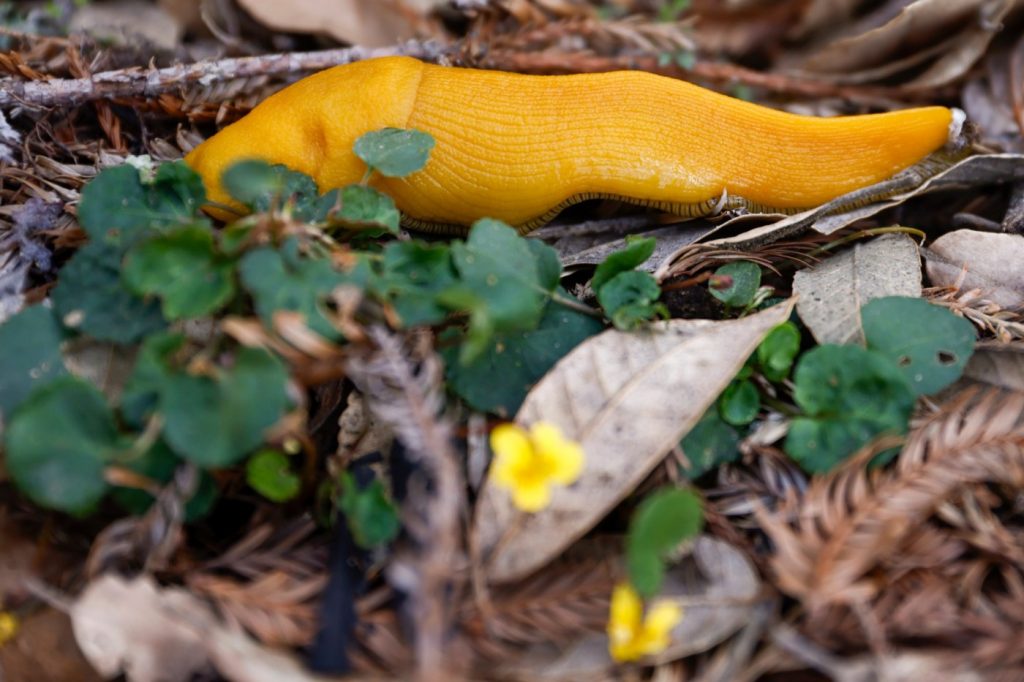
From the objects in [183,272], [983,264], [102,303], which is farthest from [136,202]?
[983,264]

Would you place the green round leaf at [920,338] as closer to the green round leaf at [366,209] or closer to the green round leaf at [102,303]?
the green round leaf at [366,209]

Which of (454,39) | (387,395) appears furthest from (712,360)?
(454,39)

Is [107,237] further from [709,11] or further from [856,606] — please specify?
[709,11]

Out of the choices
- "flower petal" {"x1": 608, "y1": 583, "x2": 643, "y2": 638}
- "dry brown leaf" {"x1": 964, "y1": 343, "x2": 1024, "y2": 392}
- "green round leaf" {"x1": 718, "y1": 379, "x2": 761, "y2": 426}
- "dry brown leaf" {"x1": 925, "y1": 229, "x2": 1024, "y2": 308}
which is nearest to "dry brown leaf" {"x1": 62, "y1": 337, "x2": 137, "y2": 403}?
"flower petal" {"x1": 608, "y1": 583, "x2": 643, "y2": 638}

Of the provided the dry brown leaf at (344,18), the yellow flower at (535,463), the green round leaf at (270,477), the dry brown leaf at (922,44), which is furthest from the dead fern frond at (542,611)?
the dry brown leaf at (922,44)

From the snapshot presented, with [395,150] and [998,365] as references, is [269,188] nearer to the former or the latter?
[395,150]

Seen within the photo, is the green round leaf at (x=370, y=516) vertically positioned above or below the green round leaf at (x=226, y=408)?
below
